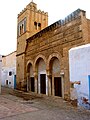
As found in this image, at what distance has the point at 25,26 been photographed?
20906 millimetres

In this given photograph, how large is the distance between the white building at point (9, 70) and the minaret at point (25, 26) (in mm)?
3910

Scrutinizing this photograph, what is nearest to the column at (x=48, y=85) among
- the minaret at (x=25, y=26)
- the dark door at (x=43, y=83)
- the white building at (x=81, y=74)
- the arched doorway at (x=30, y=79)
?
the dark door at (x=43, y=83)

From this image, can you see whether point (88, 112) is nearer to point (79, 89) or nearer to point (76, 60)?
point (79, 89)

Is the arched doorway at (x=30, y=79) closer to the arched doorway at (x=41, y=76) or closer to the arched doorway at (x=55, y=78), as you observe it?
the arched doorway at (x=41, y=76)

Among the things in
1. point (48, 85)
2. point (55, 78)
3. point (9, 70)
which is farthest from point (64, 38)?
point (9, 70)

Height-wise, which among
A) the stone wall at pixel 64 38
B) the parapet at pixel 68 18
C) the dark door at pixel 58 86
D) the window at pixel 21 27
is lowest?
the dark door at pixel 58 86

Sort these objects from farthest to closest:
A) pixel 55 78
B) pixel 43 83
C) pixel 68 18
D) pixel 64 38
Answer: pixel 43 83 < pixel 55 78 < pixel 64 38 < pixel 68 18

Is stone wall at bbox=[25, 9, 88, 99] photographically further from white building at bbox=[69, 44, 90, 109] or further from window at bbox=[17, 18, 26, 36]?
window at bbox=[17, 18, 26, 36]

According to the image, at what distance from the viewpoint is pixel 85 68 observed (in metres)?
9.85

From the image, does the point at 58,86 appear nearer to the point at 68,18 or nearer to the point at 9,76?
the point at 68,18

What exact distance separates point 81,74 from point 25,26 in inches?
505

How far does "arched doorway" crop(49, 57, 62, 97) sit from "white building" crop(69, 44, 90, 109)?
3.65 m

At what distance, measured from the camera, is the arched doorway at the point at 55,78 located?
1466cm

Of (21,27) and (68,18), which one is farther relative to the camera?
(21,27)
